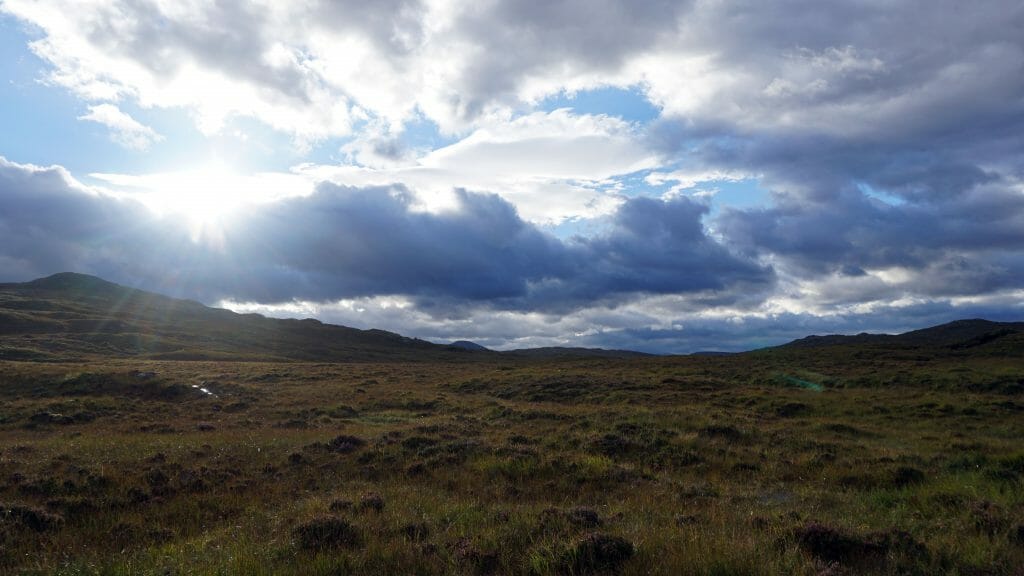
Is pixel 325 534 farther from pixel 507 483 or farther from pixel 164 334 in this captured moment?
pixel 164 334

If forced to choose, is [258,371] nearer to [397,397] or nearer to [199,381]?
[199,381]

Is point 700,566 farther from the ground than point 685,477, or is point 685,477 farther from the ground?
point 700,566

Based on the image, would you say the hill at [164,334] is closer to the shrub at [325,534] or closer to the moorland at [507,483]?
the moorland at [507,483]

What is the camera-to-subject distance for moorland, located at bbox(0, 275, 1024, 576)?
708 centimetres

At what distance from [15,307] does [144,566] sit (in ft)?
555

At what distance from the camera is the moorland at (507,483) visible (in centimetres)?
708

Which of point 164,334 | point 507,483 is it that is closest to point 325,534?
point 507,483

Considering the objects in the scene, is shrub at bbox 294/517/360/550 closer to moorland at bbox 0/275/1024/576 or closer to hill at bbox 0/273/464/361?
moorland at bbox 0/275/1024/576

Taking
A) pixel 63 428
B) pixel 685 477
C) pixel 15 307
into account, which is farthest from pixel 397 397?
pixel 15 307

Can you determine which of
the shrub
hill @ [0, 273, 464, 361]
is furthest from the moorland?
hill @ [0, 273, 464, 361]

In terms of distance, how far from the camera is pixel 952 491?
11148 millimetres

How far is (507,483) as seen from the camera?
1312 centimetres

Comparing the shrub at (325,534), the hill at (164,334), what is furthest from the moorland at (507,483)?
the hill at (164,334)

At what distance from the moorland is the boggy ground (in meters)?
0.06
